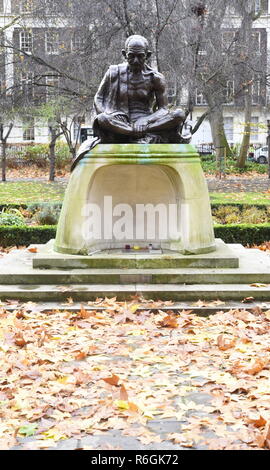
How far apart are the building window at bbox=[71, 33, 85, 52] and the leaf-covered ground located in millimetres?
12247

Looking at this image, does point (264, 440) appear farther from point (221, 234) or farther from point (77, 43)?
point (77, 43)

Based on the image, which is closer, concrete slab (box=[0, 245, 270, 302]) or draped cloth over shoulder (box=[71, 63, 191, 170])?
concrete slab (box=[0, 245, 270, 302])

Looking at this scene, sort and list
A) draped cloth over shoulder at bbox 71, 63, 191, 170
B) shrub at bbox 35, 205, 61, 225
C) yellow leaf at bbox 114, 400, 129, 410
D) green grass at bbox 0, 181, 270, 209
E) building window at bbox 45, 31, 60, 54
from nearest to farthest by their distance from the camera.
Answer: yellow leaf at bbox 114, 400, 129, 410
draped cloth over shoulder at bbox 71, 63, 191, 170
shrub at bbox 35, 205, 61, 225
green grass at bbox 0, 181, 270, 209
building window at bbox 45, 31, 60, 54

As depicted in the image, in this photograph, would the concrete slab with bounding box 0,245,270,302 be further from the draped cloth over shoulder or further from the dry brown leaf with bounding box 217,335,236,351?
the draped cloth over shoulder

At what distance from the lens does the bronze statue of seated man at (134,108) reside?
28.0ft

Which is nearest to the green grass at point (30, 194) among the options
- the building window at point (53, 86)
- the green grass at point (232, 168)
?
the building window at point (53, 86)

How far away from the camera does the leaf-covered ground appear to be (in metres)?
4.08

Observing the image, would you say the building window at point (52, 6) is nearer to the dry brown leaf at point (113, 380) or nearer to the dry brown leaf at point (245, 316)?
the dry brown leaf at point (245, 316)

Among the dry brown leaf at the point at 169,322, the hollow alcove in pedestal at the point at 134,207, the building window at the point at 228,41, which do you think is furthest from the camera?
the building window at the point at 228,41

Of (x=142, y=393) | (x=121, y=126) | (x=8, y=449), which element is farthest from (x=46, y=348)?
(x=121, y=126)

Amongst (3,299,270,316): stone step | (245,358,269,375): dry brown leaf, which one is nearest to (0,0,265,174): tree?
(3,299,270,316): stone step

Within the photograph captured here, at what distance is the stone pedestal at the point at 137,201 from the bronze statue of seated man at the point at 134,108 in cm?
32

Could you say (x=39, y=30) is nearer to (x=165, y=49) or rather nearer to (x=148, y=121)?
(x=165, y=49)

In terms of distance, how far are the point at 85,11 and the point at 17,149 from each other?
978 inches
